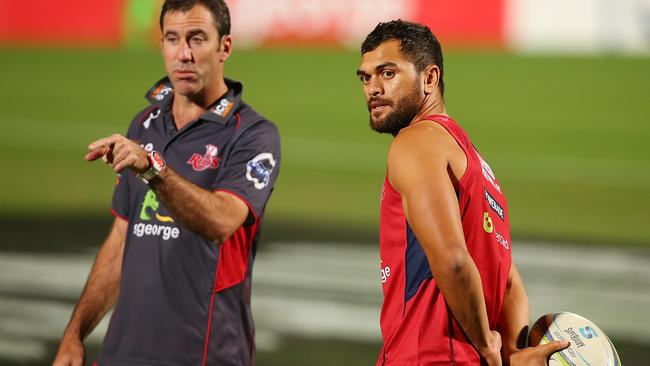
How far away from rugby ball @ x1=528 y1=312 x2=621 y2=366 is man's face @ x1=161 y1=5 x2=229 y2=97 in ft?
5.06

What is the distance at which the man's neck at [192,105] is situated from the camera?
14.0 feet

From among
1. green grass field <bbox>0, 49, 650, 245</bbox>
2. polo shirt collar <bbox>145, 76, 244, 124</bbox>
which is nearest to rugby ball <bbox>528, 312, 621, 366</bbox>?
polo shirt collar <bbox>145, 76, 244, 124</bbox>

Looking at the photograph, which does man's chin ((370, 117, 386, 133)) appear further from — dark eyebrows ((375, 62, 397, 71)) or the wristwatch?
the wristwatch

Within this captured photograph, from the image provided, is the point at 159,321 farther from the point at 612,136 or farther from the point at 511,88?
the point at 511,88

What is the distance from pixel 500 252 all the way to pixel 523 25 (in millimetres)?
16618

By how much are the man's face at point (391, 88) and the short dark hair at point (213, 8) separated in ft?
3.38

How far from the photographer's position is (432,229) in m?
3.17

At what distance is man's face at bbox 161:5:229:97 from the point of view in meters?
4.24

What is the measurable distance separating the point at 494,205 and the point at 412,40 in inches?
21.8

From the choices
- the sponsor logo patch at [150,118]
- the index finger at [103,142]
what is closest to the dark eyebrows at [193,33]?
the sponsor logo patch at [150,118]

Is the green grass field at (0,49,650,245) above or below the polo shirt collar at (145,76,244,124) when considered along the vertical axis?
below

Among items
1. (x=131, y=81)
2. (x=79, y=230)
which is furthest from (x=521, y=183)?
(x=131, y=81)

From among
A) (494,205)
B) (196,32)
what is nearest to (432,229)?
(494,205)

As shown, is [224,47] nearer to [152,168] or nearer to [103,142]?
[152,168]
